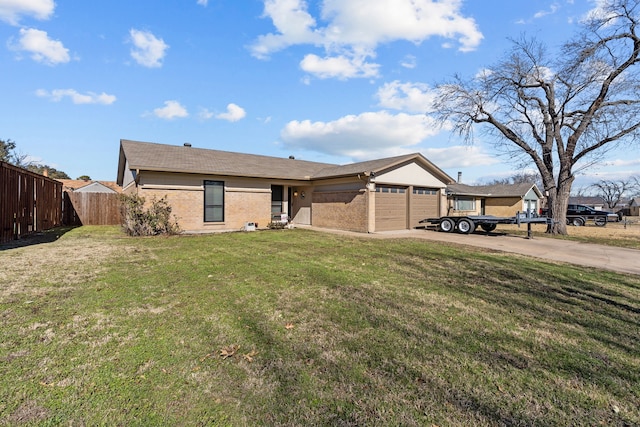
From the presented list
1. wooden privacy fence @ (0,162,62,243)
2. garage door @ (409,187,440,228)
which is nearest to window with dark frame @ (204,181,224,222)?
wooden privacy fence @ (0,162,62,243)

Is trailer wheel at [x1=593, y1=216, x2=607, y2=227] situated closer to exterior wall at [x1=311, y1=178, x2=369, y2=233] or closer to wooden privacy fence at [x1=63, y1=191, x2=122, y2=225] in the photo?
exterior wall at [x1=311, y1=178, x2=369, y2=233]

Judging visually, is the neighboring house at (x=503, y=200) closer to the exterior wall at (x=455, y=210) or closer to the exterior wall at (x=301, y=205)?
the exterior wall at (x=455, y=210)

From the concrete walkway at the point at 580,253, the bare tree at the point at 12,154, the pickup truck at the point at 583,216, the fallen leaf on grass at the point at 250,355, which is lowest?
the fallen leaf on grass at the point at 250,355

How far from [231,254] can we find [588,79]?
20.7m

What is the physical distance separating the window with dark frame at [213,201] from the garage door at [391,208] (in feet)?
25.9

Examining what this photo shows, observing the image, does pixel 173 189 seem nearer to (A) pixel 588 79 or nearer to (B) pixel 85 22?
(B) pixel 85 22

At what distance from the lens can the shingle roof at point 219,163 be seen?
13255 mm

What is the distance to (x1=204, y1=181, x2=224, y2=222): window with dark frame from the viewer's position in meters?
14.3

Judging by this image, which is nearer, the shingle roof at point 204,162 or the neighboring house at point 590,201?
the shingle roof at point 204,162

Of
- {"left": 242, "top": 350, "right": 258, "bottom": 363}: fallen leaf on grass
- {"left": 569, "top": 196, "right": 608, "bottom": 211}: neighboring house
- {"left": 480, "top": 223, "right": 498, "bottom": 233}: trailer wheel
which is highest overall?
{"left": 569, "top": 196, "right": 608, "bottom": 211}: neighboring house

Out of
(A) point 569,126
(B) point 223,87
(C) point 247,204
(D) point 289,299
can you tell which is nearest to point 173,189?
(C) point 247,204

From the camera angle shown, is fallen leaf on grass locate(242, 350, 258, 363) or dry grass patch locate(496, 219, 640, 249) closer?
fallen leaf on grass locate(242, 350, 258, 363)

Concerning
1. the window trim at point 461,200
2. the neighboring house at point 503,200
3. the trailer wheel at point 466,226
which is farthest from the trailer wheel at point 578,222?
the trailer wheel at point 466,226

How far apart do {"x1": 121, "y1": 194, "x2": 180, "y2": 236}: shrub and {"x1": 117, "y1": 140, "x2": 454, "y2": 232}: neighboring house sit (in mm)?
378
